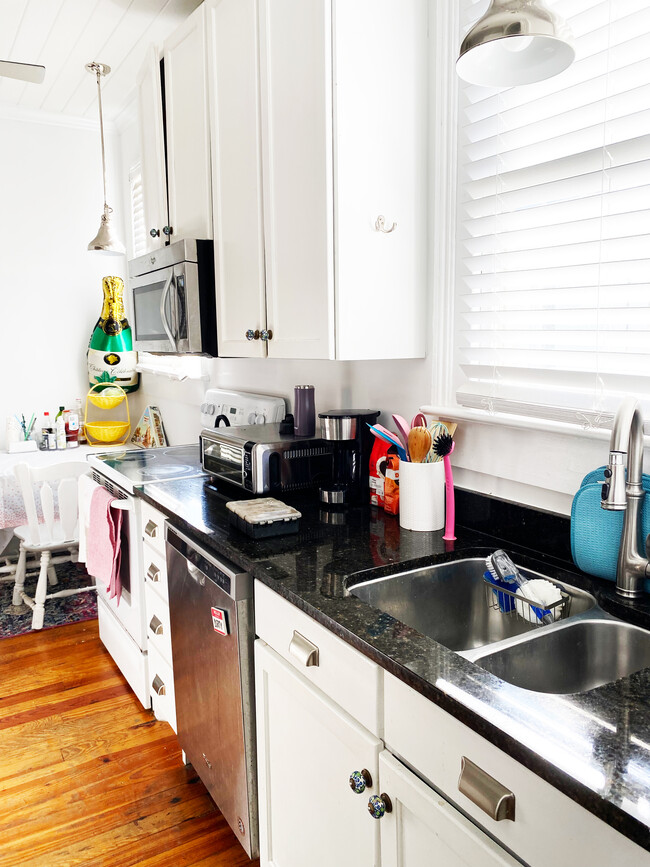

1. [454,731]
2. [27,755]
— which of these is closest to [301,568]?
[454,731]

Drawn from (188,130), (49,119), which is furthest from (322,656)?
(49,119)

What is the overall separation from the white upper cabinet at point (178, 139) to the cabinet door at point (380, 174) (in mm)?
743

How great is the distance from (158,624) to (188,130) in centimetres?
173

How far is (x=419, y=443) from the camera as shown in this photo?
5.32 feet

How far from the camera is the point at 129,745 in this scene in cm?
225

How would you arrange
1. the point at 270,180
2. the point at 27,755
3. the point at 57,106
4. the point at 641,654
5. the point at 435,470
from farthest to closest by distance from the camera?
1. the point at 57,106
2. the point at 27,755
3. the point at 270,180
4. the point at 435,470
5. the point at 641,654

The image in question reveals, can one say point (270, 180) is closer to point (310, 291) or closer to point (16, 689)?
point (310, 291)

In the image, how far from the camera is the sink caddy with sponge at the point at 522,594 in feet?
4.10

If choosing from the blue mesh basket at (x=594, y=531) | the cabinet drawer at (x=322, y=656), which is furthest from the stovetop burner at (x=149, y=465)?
the blue mesh basket at (x=594, y=531)

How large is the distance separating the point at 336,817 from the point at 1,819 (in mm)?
1265

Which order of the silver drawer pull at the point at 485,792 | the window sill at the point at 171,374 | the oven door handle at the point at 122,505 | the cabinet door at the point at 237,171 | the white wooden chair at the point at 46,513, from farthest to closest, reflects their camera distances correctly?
the window sill at the point at 171,374
the white wooden chair at the point at 46,513
the oven door handle at the point at 122,505
the cabinet door at the point at 237,171
the silver drawer pull at the point at 485,792

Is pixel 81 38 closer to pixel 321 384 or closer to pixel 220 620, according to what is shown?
pixel 321 384

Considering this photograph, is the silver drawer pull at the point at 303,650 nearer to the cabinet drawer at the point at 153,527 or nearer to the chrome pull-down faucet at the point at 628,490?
the chrome pull-down faucet at the point at 628,490

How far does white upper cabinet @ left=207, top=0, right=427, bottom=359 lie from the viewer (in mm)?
1601
